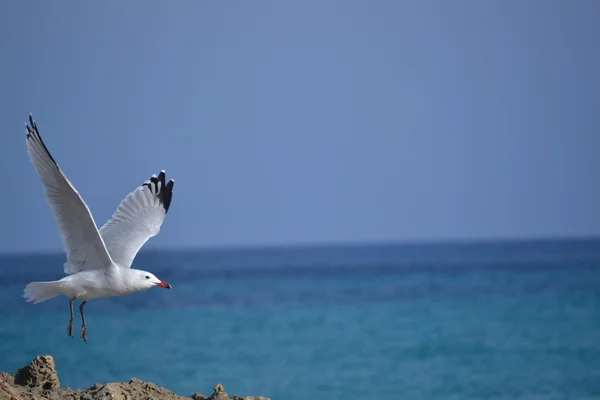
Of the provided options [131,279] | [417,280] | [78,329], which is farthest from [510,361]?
[417,280]

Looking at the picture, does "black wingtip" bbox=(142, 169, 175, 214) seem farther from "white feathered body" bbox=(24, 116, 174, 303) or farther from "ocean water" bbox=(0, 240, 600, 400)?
"ocean water" bbox=(0, 240, 600, 400)

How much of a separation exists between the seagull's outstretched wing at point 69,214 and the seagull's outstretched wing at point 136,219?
532 millimetres

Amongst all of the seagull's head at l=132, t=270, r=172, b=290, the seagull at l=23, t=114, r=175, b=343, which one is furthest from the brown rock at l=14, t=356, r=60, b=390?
the seagull's head at l=132, t=270, r=172, b=290

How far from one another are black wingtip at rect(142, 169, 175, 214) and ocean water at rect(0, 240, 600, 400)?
3.77m

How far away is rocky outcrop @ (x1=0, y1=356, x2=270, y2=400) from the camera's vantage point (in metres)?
5.76

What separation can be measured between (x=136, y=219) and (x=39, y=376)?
267cm

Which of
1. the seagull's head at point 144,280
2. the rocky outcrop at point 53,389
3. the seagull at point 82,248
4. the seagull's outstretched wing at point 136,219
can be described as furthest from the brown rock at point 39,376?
the seagull's outstretched wing at point 136,219

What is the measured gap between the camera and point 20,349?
52.6 feet

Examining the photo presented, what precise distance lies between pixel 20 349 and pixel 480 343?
24.2 feet

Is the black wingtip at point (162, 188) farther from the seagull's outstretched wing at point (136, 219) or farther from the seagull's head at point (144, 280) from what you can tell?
the seagull's head at point (144, 280)

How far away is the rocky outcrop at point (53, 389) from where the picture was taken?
18.9 ft

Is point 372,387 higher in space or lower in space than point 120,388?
lower

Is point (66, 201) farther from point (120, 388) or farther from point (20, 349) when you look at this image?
point (20, 349)

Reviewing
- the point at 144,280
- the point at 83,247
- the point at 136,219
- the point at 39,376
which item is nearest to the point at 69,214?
the point at 83,247
